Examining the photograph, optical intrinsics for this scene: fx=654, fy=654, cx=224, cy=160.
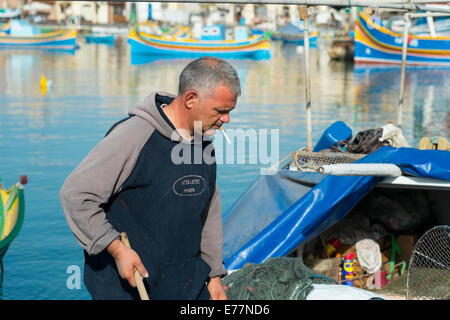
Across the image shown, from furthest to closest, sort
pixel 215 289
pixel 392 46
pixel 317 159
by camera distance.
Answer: pixel 392 46 < pixel 317 159 < pixel 215 289

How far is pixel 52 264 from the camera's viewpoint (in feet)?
29.8

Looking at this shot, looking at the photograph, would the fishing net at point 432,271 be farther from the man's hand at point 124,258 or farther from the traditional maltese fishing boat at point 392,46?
the traditional maltese fishing boat at point 392,46

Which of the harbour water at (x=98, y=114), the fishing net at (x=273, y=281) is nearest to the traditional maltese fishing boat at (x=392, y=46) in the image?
the harbour water at (x=98, y=114)

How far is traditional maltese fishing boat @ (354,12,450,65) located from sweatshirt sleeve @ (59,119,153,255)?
127 feet

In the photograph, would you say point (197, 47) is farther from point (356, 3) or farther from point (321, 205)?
point (321, 205)

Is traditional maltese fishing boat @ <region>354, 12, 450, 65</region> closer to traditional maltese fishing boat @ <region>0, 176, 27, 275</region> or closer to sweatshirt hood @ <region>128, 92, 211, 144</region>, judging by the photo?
traditional maltese fishing boat @ <region>0, 176, 27, 275</region>

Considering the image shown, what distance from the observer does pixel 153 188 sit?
2.92 metres

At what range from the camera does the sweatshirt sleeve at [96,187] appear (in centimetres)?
275

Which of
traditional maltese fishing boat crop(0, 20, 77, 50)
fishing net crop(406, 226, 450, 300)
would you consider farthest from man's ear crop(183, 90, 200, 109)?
traditional maltese fishing boat crop(0, 20, 77, 50)

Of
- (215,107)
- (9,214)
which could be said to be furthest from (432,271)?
(9,214)

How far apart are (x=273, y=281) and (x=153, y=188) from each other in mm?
2087
